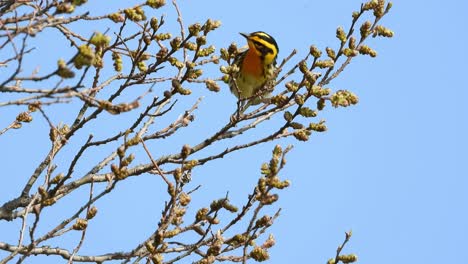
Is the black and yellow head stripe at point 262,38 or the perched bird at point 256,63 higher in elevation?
the black and yellow head stripe at point 262,38

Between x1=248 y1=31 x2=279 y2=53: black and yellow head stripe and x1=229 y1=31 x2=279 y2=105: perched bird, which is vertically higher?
x1=248 y1=31 x2=279 y2=53: black and yellow head stripe

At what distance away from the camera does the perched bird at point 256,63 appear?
25.7 feet

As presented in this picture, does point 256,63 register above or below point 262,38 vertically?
below

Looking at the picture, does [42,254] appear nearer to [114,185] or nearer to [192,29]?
[114,185]

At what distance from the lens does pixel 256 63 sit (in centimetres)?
792

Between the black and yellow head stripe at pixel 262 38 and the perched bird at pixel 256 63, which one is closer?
the perched bird at pixel 256 63

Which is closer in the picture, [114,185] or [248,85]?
[114,185]

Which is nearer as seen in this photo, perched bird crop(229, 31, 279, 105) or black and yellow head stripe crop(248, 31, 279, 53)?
perched bird crop(229, 31, 279, 105)

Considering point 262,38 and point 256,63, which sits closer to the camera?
point 256,63

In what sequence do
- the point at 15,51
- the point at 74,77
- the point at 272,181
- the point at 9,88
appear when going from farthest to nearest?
the point at 272,181, the point at 9,88, the point at 15,51, the point at 74,77

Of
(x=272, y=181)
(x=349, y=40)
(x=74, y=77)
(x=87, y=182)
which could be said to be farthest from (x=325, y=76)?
(x=74, y=77)

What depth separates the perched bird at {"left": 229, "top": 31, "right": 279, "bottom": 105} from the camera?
784 cm

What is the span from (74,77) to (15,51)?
0.59 metres

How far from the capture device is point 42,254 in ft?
17.3
